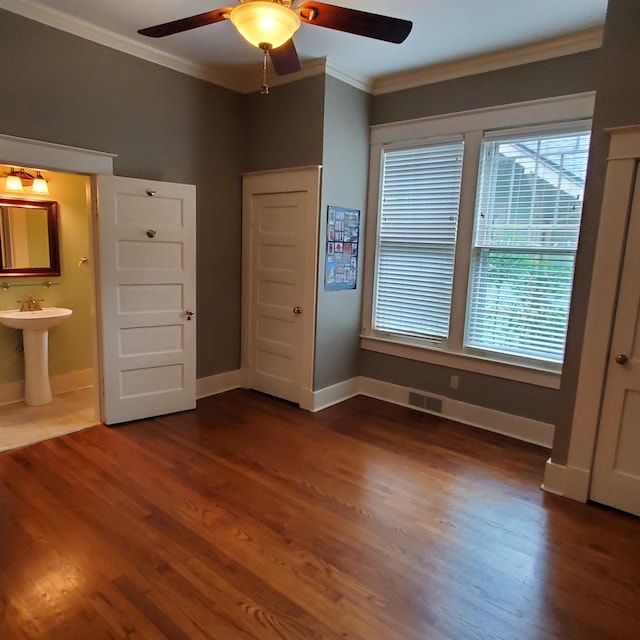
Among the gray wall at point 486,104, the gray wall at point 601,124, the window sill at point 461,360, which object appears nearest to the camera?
the gray wall at point 601,124

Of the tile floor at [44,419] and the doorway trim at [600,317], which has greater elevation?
the doorway trim at [600,317]

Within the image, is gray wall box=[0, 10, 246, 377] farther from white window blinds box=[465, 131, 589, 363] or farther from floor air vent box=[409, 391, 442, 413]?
white window blinds box=[465, 131, 589, 363]

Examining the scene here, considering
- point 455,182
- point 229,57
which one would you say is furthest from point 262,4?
point 455,182

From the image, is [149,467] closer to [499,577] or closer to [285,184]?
[499,577]

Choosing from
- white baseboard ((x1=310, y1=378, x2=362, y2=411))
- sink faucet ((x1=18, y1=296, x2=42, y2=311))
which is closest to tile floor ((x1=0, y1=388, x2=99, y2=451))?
sink faucet ((x1=18, y1=296, x2=42, y2=311))

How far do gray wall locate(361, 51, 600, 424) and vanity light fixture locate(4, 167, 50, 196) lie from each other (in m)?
3.03

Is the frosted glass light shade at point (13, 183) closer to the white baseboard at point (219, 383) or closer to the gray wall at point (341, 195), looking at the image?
the white baseboard at point (219, 383)

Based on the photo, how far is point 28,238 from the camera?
402cm

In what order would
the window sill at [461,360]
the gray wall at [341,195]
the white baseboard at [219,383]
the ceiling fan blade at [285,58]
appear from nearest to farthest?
the ceiling fan blade at [285,58] < the window sill at [461,360] < the gray wall at [341,195] < the white baseboard at [219,383]

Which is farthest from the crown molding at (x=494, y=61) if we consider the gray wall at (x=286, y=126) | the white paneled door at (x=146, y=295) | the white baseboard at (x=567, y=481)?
the white baseboard at (x=567, y=481)

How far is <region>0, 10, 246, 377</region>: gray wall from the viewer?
2992mm

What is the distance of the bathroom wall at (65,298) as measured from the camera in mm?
3996

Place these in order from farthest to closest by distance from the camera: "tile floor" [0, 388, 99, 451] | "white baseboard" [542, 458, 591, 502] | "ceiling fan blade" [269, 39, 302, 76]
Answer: "tile floor" [0, 388, 99, 451], "white baseboard" [542, 458, 591, 502], "ceiling fan blade" [269, 39, 302, 76]

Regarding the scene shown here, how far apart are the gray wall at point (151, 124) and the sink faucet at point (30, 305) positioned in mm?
1426
